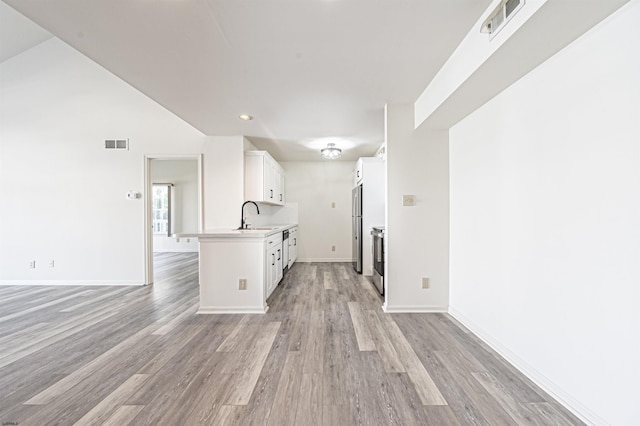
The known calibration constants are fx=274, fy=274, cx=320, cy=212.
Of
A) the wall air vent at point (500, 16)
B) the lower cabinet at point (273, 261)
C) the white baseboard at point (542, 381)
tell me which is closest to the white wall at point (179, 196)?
the lower cabinet at point (273, 261)

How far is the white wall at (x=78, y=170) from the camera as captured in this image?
437 centimetres

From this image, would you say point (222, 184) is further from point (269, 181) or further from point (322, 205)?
point (322, 205)

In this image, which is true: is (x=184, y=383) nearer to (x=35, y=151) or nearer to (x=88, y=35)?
(x=88, y=35)

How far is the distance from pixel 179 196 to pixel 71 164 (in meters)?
3.88

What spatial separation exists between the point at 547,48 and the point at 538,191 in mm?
852

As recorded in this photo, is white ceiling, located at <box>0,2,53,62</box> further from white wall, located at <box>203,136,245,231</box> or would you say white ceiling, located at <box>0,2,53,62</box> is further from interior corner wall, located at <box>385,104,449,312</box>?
interior corner wall, located at <box>385,104,449,312</box>

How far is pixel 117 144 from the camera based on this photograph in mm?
4402

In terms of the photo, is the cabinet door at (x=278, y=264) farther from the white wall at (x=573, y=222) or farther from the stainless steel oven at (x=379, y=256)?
the white wall at (x=573, y=222)

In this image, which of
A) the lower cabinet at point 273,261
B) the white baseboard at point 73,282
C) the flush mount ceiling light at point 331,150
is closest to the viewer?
the lower cabinet at point 273,261

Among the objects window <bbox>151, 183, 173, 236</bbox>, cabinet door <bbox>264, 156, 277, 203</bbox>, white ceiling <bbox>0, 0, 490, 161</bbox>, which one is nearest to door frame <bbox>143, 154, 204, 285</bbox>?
cabinet door <bbox>264, 156, 277, 203</bbox>

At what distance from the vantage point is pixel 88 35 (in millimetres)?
1880

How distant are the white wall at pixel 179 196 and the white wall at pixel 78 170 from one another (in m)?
3.78

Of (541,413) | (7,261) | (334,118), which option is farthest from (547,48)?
(7,261)

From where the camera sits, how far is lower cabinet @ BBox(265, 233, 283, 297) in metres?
3.46
